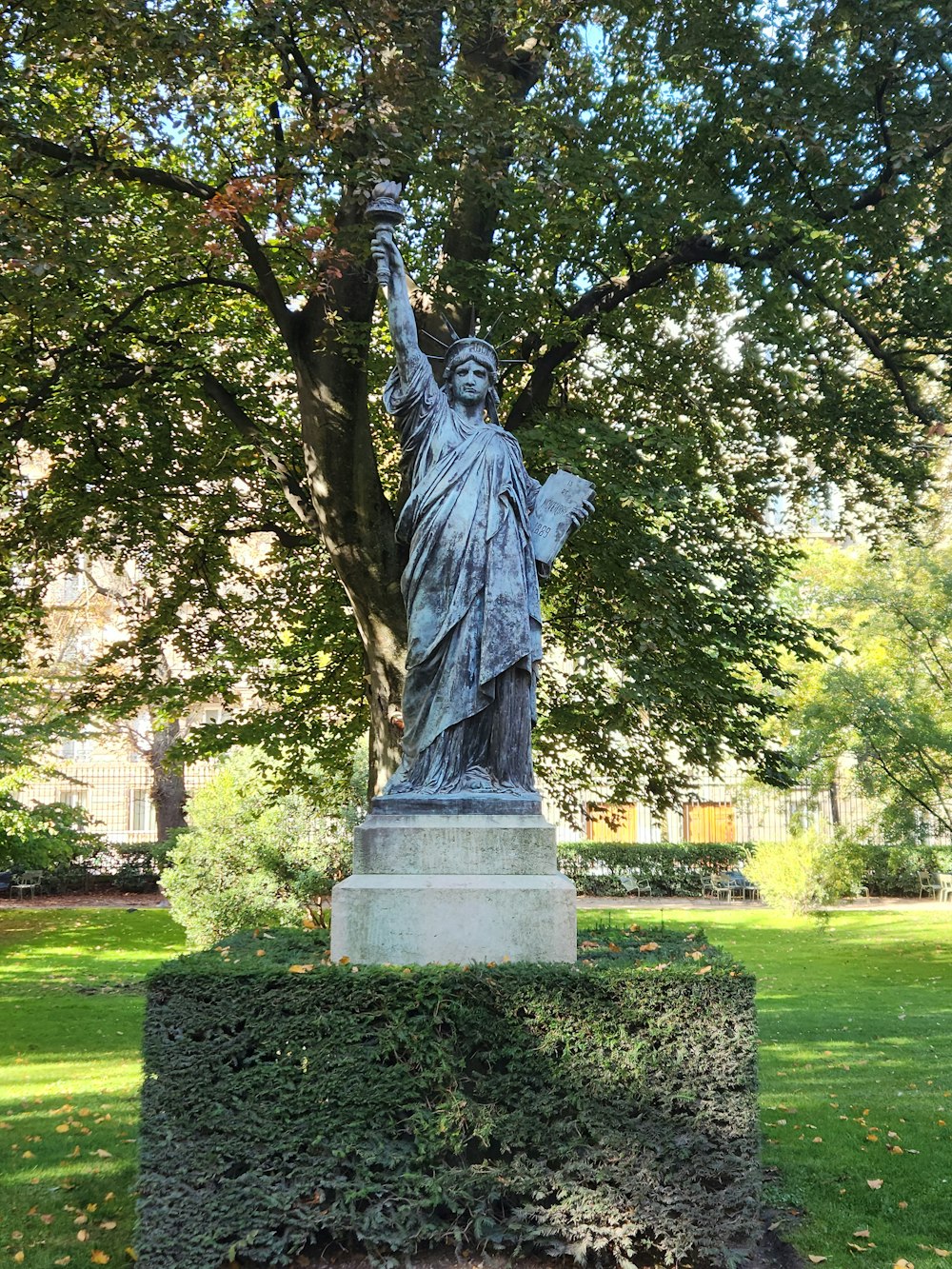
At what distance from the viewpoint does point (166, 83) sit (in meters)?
7.84

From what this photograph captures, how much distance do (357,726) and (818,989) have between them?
22.3 ft

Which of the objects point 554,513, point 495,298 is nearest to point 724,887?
point 495,298

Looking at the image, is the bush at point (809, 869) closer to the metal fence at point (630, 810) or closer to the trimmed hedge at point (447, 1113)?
the metal fence at point (630, 810)

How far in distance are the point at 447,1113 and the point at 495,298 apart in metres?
7.61

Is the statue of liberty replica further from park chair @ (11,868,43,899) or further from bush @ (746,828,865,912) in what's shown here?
park chair @ (11,868,43,899)

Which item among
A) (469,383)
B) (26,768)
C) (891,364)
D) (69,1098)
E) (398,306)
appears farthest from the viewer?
(26,768)

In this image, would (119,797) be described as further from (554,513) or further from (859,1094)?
(554,513)

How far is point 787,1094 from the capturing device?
8781mm

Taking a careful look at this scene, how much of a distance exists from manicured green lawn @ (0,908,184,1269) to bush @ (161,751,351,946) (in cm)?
139

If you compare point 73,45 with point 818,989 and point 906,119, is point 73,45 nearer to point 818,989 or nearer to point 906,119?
point 906,119

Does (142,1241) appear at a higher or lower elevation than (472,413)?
lower

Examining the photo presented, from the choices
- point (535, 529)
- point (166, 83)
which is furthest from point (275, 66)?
point (535, 529)

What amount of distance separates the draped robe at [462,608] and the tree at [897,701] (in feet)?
34.3

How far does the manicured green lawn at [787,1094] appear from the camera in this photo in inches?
221
